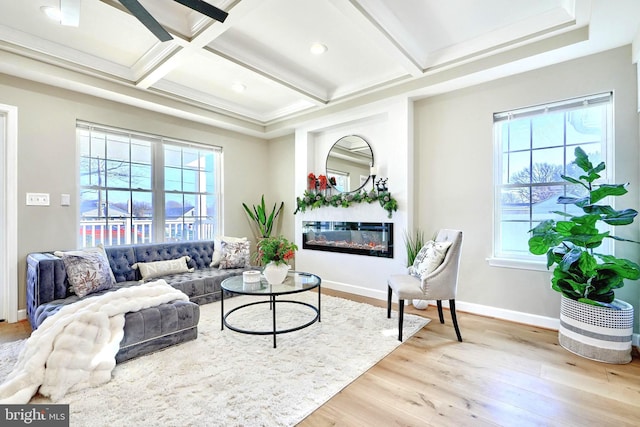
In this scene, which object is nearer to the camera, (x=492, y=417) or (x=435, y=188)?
(x=492, y=417)

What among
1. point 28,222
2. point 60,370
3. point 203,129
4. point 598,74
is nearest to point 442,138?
point 598,74

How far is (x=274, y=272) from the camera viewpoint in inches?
111

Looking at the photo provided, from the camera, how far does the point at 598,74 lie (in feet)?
9.09

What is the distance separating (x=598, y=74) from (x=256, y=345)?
157 inches

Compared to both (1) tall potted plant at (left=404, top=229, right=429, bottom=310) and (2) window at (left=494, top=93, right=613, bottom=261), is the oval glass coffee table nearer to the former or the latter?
(1) tall potted plant at (left=404, top=229, right=429, bottom=310)

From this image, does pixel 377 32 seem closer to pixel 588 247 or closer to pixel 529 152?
pixel 529 152

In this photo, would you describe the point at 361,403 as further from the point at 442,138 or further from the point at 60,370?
the point at 442,138

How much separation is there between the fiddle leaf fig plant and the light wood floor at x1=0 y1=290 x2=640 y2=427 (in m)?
0.55

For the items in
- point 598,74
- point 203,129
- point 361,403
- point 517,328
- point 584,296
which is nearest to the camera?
point 361,403

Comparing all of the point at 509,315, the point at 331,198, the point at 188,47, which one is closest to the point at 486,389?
the point at 509,315

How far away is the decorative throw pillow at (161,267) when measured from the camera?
3.52 m

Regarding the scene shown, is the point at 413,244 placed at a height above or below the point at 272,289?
above

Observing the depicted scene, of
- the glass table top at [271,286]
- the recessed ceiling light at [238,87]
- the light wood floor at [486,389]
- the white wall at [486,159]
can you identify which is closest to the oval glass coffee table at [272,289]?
the glass table top at [271,286]

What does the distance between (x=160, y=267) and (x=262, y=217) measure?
2041 mm
